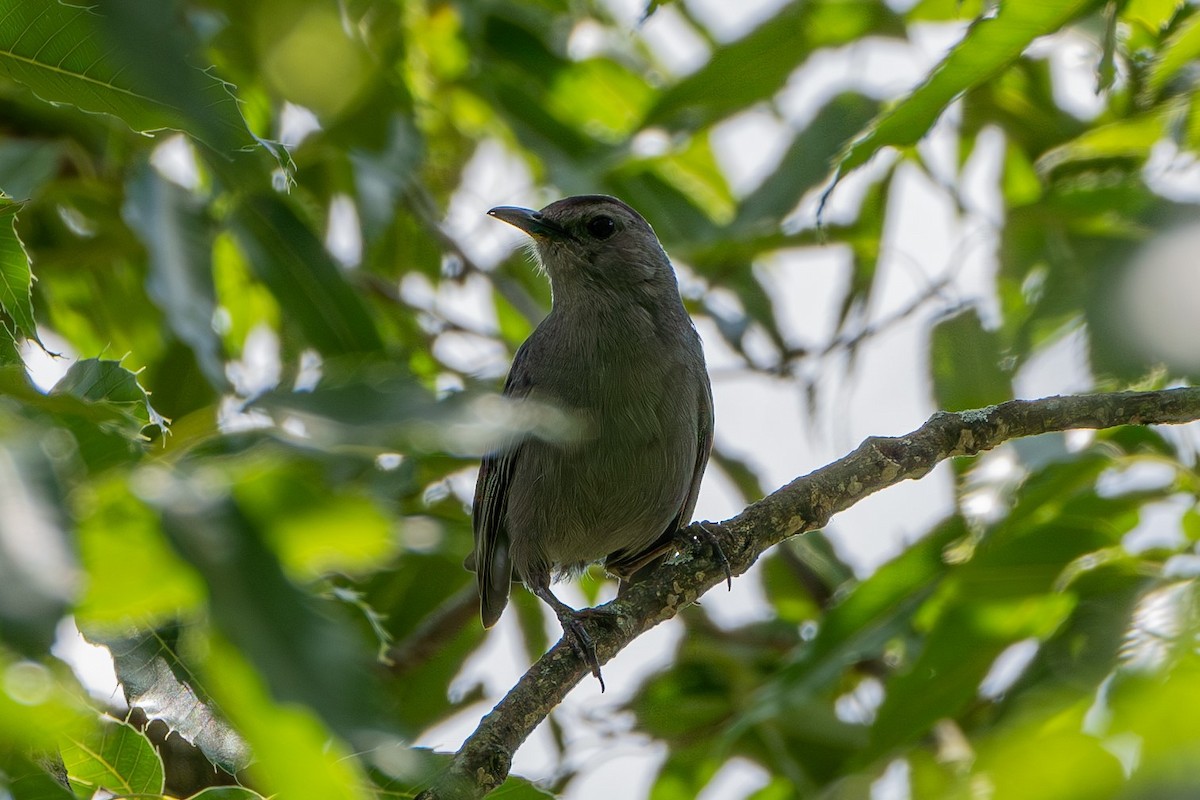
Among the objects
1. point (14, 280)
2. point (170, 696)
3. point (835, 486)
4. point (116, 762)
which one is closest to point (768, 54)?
point (835, 486)

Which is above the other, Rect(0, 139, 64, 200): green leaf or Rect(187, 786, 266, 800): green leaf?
Rect(0, 139, 64, 200): green leaf

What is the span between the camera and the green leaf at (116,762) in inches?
90.7

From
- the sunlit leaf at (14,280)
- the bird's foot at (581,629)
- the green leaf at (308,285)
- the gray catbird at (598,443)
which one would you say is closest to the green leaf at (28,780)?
the sunlit leaf at (14,280)

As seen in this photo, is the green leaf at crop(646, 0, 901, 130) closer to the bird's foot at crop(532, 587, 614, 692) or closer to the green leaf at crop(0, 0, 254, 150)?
the bird's foot at crop(532, 587, 614, 692)

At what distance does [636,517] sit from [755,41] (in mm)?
2036

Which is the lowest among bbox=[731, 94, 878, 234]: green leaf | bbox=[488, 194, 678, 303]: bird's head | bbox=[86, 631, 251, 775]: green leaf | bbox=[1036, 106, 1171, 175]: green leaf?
bbox=[86, 631, 251, 775]: green leaf

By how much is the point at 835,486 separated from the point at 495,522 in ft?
6.92

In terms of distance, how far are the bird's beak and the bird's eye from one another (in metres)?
0.14

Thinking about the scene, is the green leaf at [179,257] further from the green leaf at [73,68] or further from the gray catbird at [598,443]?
the gray catbird at [598,443]

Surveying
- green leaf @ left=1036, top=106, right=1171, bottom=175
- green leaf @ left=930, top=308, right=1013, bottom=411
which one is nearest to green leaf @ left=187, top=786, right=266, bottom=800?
green leaf @ left=930, top=308, right=1013, bottom=411

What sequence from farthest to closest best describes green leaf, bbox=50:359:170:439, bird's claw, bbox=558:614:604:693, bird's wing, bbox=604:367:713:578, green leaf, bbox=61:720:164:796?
bird's wing, bbox=604:367:713:578 → bird's claw, bbox=558:614:604:693 → green leaf, bbox=61:720:164:796 → green leaf, bbox=50:359:170:439

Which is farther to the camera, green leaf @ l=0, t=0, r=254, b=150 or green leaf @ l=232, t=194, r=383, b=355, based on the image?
green leaf @ l=232, t=194, r=383, b=355

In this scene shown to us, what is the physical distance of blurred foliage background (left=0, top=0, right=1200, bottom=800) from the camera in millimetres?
1349

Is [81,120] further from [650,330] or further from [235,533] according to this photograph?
[235,533]
